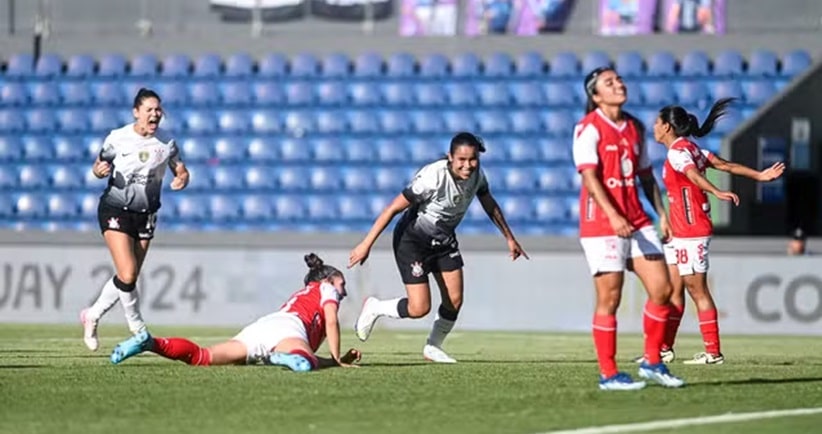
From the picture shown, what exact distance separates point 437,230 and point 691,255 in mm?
2176

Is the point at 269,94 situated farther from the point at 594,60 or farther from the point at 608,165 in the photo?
the point at 608,165

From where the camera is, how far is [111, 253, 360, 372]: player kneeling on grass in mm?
13062

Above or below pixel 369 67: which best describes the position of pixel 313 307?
below

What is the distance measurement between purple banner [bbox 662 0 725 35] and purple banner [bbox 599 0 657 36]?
30 cm

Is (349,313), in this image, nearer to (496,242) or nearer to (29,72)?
(496,242)

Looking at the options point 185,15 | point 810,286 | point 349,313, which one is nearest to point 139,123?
point 349,313

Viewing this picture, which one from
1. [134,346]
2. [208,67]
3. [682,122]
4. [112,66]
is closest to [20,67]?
[112,66]

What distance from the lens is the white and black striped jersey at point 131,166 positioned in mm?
15430

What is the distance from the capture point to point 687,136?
15.0 meters

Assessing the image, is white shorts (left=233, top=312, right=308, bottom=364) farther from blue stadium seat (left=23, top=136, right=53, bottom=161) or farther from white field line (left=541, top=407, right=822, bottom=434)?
blue stadium seat (left=23, top=136, right=53, bottom=161)

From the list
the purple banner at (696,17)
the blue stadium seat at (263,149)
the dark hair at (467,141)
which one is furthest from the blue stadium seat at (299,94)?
the dark hair at (467,141)

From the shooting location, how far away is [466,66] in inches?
1203

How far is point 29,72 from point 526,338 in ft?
44.7

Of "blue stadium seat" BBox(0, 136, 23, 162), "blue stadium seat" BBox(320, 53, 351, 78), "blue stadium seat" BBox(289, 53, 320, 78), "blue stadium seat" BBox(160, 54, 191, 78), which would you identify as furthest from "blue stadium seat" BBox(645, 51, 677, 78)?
"blue stadium seat" BBox(0, 136, 23, 162)
